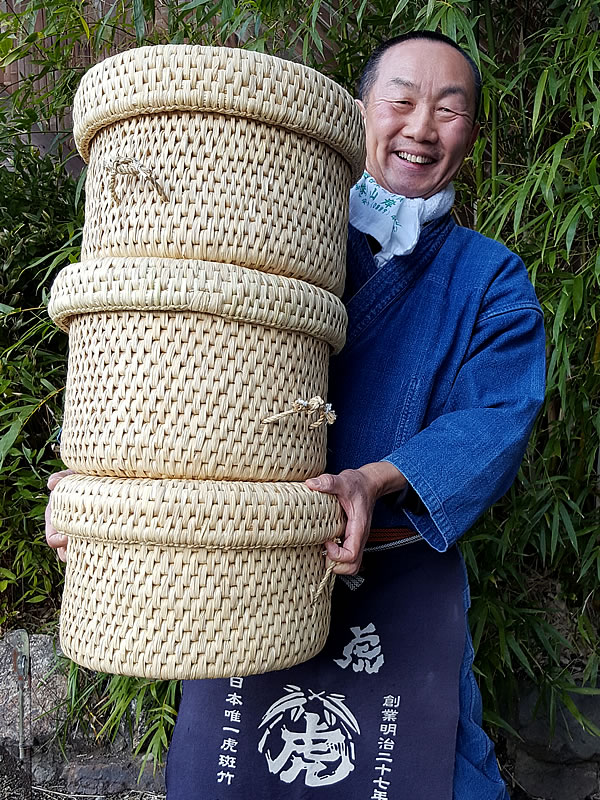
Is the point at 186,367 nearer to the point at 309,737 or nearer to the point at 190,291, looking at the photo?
the point at 190,291

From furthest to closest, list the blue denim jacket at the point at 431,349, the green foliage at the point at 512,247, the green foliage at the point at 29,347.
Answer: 1. the green foliage at the point at 29,347
2. the green foliage at the point at 512,247
3. the blue denim jacket at the point at 431,349

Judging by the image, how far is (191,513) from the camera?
884 mm

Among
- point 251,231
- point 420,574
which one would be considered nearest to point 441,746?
point 420,574

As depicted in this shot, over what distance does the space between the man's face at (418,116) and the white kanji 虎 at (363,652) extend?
0.72m

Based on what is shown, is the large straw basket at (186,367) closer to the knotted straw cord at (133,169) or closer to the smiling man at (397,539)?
the knotted straw cord at (133,169)

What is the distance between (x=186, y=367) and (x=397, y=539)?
509mm

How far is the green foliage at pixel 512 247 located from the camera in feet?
6.27

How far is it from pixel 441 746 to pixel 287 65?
102 cm

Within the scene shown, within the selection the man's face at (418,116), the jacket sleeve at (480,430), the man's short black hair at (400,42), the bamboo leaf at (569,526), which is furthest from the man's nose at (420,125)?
the bamboo leaf at (569,526)

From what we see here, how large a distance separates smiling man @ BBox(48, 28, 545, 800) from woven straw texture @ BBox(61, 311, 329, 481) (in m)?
0.32

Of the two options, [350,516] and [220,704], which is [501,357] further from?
[220,704]

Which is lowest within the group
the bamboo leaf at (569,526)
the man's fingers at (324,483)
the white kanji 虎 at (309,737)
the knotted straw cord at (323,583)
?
the white kanji 虎 at (309,737)

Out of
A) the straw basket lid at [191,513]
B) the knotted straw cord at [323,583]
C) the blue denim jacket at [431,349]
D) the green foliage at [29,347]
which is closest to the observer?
the straw basket lid at [191,513]

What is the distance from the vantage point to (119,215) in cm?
95
